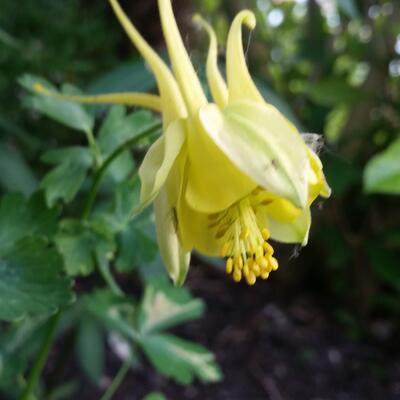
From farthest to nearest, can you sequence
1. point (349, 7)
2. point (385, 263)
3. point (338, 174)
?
point (385, 263) → point (338, 174) → point (349, 7)

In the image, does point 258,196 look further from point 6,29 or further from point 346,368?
point 346,368

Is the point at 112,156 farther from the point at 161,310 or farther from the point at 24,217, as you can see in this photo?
the point at 161,310

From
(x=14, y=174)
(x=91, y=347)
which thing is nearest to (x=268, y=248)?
(x=14, y=174)

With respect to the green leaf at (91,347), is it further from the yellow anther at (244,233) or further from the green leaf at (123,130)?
the yellow anther at (244,233)

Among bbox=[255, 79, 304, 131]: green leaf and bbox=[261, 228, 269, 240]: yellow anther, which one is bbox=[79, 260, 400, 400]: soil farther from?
bbox=[261, 228, 269, 240]: yellow anther

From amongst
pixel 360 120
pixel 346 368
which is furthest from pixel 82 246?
pixel 360 120

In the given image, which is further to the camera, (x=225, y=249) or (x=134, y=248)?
(x=134, y=248)
